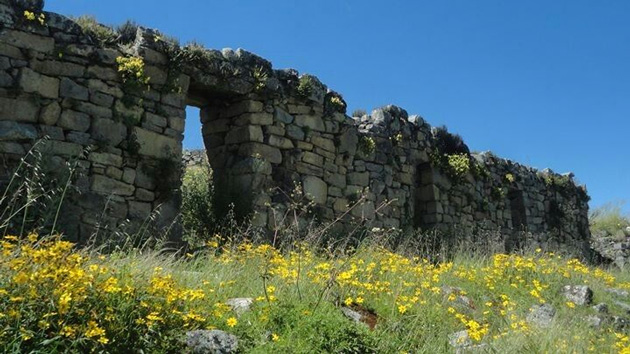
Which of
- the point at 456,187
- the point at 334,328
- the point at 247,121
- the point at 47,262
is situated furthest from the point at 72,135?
the point at 456,187

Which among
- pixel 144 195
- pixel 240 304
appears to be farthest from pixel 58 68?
pixel 240 304

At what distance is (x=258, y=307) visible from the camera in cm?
405

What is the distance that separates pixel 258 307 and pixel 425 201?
325 inches

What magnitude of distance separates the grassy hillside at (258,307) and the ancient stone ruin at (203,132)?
1196 mm

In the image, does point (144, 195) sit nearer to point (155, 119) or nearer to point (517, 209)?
point (155, 119)

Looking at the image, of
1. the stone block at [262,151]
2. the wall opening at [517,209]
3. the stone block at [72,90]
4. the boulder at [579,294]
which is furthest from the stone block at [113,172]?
the wall opening at [517,209]

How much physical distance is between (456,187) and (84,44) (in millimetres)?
8207

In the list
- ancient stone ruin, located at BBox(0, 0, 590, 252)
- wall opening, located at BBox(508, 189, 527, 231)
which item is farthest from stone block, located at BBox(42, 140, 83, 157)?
wall opening, located at BBox(508, 189, 527, 231)

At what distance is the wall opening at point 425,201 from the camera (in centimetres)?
1162

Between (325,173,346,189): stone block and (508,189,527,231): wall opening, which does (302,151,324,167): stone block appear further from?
(508,189,527,231): wall opening

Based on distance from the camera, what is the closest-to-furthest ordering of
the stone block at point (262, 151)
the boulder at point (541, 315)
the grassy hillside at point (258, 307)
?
the grassy hillside at point (258, 307) → the boulder at point (541, 315) → the stone block at point (262, 151)

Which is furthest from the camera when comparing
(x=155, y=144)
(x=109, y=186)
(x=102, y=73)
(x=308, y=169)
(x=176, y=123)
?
(x=308, y=169)

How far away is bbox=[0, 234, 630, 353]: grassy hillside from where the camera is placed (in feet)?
10.1

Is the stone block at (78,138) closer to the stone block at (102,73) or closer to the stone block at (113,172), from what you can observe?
the stone block at (113,172)
